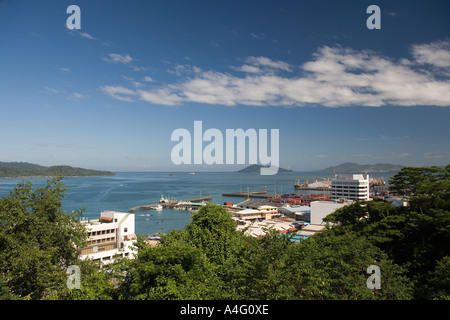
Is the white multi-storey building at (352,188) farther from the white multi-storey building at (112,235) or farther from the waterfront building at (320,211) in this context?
the white multi-storey building at (112,235)

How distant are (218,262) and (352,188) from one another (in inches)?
1371

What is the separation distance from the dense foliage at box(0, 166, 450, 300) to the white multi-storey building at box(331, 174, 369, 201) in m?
30.2

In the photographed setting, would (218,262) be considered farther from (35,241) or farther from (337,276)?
(35,241)

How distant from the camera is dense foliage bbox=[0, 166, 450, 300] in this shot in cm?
381

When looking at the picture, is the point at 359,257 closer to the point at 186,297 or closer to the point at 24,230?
the point at 186,297

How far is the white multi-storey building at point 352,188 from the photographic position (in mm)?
36094

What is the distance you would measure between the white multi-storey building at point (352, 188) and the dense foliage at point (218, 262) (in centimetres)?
3022

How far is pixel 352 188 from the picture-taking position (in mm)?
36500

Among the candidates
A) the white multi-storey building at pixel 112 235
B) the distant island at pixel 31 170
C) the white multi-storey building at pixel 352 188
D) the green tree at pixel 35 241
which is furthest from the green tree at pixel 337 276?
the distant island at pixel 31 170

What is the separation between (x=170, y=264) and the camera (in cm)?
399

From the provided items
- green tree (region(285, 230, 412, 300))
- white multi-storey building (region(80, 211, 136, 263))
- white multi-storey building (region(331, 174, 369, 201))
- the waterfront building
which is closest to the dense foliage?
green tree (region(285, 230, 412, 300))

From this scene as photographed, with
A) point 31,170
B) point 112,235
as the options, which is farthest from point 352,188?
point 31,170
